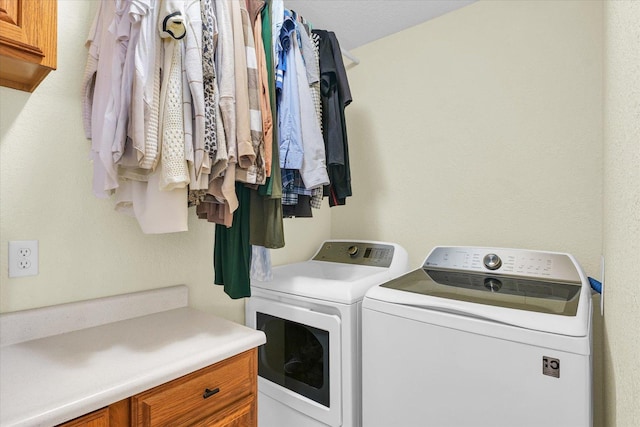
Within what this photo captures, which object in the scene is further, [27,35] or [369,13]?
[369,13]

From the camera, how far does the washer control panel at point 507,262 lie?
133 centimetres

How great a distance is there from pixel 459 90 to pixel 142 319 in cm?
193

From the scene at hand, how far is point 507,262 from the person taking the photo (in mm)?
1459

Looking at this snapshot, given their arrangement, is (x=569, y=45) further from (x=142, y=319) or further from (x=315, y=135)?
(x=142, y=319)

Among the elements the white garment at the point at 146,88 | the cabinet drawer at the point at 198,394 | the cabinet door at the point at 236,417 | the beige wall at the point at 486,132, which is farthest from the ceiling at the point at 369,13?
the cabinet door at the point at 236,417

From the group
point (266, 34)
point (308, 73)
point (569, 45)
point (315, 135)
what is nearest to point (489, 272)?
point (315, 135)

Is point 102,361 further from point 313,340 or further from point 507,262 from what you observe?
point 507,262

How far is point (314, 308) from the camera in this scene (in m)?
1.45

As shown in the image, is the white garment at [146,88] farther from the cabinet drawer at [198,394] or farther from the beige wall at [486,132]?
the beige wall at [486,132]

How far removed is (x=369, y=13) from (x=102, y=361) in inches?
79.4

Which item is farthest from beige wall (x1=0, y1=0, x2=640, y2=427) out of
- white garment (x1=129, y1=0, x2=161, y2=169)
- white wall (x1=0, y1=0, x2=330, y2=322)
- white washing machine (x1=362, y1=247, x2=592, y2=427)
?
white garment (x1=129, y1=0, x2=161, y2=169)

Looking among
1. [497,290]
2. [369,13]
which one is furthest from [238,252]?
[369,13]

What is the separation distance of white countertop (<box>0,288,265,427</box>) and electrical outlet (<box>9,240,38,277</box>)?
230mm

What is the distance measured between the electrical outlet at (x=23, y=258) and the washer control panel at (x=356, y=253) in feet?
4.72
